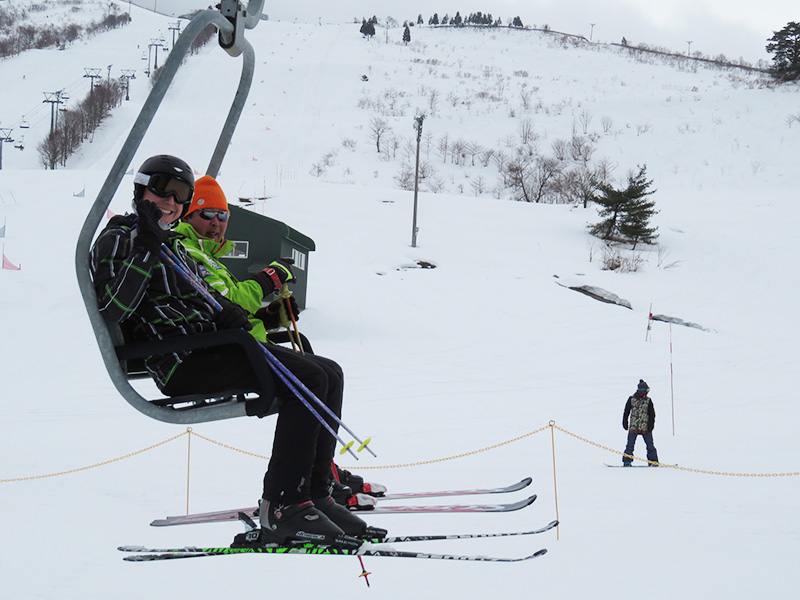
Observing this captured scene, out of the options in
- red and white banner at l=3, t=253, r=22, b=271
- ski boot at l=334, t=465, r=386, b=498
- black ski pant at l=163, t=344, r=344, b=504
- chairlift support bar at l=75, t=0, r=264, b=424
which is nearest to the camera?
chairlift support bar at l=75, t=0, r=264, b=424

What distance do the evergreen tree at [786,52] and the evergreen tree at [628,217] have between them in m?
26.8

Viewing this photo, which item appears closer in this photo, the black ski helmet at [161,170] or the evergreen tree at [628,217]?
the black ski helmet at [161,170]

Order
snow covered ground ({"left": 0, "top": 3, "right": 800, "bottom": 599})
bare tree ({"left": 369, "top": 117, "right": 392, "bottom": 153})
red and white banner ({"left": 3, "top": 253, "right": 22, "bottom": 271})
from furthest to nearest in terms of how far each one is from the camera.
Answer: bare tree ({"left": 369, "top": 117, "right": 392, "bottom": 153}), red and white banner ({"left": 3, "top": 253, "right": 22, "bottom": 271}), snow covered ground ({"left": 0, "top": 3, "right": 800, "bottom": 599})

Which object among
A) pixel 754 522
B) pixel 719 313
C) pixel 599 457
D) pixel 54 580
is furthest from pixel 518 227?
pixel 54 580

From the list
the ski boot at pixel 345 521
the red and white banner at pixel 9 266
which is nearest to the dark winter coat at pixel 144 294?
the ski boot at pixel 345 521

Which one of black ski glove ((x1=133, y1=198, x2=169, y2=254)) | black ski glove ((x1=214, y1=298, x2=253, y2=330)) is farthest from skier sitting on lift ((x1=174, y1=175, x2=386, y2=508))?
black ski glove ((x1=133, y1=198, x2=169, y2=254))

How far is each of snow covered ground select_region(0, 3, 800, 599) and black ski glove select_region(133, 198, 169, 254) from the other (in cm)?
259

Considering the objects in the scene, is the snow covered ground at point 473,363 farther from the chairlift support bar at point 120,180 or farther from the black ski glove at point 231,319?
the black ski glove at point 231,319

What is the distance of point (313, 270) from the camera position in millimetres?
19594

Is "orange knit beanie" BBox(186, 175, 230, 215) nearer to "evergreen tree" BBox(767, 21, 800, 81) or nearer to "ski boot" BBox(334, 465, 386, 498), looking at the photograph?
"ski boot" BBox(334, 465, 386, 498)

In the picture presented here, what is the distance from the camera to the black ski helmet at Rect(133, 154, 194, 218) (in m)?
2.60

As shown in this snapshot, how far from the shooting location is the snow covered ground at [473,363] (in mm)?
4633

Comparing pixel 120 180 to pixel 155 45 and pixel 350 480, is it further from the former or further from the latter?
pixel 155 45

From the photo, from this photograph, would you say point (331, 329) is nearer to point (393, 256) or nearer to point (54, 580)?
point (393, 256)
